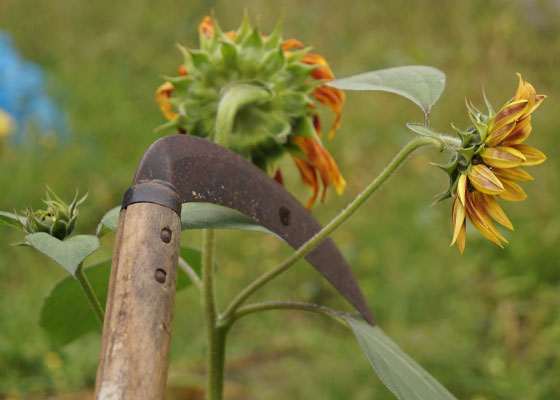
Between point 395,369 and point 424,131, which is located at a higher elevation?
point 424,131

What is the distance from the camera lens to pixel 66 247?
0.35m

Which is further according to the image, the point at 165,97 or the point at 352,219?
the point at 352,219

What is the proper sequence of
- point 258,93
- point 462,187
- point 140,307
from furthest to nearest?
point 258,93, point 462,187, point 140,307

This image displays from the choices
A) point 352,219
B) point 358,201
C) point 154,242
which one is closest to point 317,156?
point 358,201

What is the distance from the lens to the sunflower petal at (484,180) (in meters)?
0.36

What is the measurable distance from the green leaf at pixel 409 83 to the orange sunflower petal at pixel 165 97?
163 mm

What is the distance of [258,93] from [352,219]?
122 cm

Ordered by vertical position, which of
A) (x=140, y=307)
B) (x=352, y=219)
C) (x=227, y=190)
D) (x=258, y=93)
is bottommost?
(x=140, y=307)

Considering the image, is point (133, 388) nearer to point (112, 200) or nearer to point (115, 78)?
point (112, 200)

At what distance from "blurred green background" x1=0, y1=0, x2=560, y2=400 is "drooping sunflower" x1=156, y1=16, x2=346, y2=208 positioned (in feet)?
0.85

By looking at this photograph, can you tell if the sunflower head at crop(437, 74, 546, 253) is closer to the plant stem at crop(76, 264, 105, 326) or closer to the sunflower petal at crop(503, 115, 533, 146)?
the sunflower petal at crop(503, 115, 533, 146)

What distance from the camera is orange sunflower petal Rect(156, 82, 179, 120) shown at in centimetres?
52

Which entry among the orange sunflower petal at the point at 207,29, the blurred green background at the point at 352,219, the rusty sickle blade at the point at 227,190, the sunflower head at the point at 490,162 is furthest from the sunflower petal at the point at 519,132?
the blurred green background at the point at 352,219

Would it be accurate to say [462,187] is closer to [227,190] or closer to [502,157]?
[502,157]
